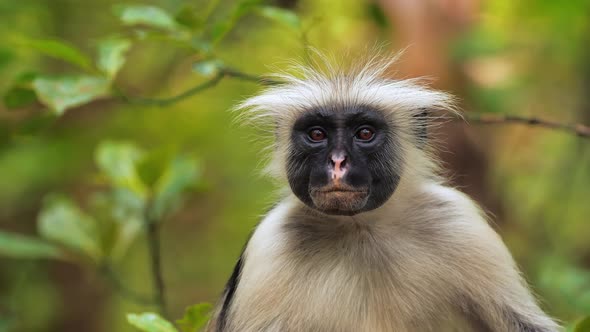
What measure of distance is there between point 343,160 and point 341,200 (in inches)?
8.7

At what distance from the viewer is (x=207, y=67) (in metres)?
4.50

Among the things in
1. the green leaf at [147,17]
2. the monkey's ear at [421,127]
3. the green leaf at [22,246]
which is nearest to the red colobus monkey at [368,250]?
the monkey's ear at [421,127]

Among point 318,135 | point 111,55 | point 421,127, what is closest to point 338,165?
point 318,135

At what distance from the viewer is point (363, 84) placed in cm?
498

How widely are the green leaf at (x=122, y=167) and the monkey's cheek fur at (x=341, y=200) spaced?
1.58m

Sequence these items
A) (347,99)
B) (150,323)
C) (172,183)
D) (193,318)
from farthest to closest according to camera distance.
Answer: (172,183) → (347,99) → (193,318) → (150,323)

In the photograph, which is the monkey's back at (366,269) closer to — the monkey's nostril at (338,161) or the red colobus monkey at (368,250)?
the red colobus monkey at (368,250)

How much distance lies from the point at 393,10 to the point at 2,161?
415 cm

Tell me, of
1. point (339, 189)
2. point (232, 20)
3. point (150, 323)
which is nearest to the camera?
point (150, 323)

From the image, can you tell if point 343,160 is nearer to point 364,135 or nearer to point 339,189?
point 339,189

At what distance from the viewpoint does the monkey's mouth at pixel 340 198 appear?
13.4 feet

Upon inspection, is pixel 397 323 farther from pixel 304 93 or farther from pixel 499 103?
pixel 499 103

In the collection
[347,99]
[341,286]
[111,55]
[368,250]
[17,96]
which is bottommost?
[341,286]

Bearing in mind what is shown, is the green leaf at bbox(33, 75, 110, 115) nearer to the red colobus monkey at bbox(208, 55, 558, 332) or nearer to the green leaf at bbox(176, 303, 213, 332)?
the red colobus monkey at bbox(208, 55, 558, 332)
